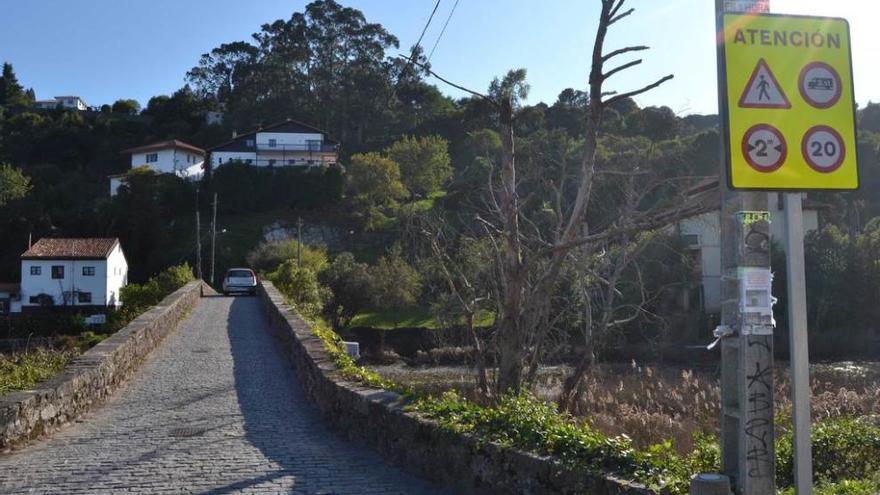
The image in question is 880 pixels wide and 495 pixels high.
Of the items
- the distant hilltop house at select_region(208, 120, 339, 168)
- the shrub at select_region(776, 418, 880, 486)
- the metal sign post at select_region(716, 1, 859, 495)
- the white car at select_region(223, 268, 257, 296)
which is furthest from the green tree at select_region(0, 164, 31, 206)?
the metal sign post at select_region(716, 1, 859, 495)

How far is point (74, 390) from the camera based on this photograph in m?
9.68

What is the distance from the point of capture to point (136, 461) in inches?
294

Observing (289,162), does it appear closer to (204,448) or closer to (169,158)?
(169,158)

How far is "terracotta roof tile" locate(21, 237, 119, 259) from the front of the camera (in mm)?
58781

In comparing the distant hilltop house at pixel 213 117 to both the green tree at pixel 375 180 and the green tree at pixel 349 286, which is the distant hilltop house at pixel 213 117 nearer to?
the green tree at pixel 375 180

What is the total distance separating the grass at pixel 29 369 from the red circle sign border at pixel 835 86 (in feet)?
26.5

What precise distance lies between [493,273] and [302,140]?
64.1 metres

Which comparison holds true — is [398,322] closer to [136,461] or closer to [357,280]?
[357,280]

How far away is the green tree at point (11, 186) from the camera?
7206 centimetres

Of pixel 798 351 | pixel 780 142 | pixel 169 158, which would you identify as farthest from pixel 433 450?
pixel 169 158

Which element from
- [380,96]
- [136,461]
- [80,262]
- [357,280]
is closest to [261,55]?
[380,96]

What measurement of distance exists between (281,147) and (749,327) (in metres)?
77.6

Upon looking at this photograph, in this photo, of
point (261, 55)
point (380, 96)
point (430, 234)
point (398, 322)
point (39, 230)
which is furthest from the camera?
point (261, 55)

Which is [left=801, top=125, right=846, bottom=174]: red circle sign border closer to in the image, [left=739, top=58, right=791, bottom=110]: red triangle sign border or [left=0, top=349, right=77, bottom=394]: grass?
[left=739, top=58, right=791, bottom=110]: red triangle sign border
